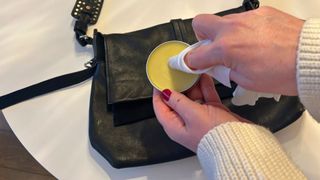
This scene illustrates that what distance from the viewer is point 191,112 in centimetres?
60

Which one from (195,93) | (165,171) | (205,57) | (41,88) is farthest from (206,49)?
(41,88)

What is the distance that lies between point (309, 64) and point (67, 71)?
17.5 inches

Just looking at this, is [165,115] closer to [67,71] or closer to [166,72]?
[166,72]

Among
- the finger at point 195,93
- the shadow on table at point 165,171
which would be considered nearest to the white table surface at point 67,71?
the shadow on table at point 165,171

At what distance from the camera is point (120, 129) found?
0.69m

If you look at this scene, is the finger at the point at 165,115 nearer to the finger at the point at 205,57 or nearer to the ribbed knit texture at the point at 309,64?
the finger at the point at 205,57

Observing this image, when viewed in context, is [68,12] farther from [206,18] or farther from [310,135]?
[310,135]

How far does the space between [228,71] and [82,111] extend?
0.29m

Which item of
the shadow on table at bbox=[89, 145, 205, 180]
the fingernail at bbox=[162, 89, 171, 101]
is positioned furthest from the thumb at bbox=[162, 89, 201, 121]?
the shadow on table at bbox=[89, 145, 205, 180]

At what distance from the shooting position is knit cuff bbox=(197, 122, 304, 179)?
51 cm

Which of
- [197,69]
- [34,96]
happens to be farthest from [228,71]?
[34,96]

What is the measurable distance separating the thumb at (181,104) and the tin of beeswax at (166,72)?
0.9 inches

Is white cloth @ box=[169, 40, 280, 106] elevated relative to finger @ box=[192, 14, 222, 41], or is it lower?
lower

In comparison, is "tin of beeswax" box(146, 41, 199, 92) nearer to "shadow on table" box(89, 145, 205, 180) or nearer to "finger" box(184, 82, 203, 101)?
"finger" box(184, 82, 203, 101)
